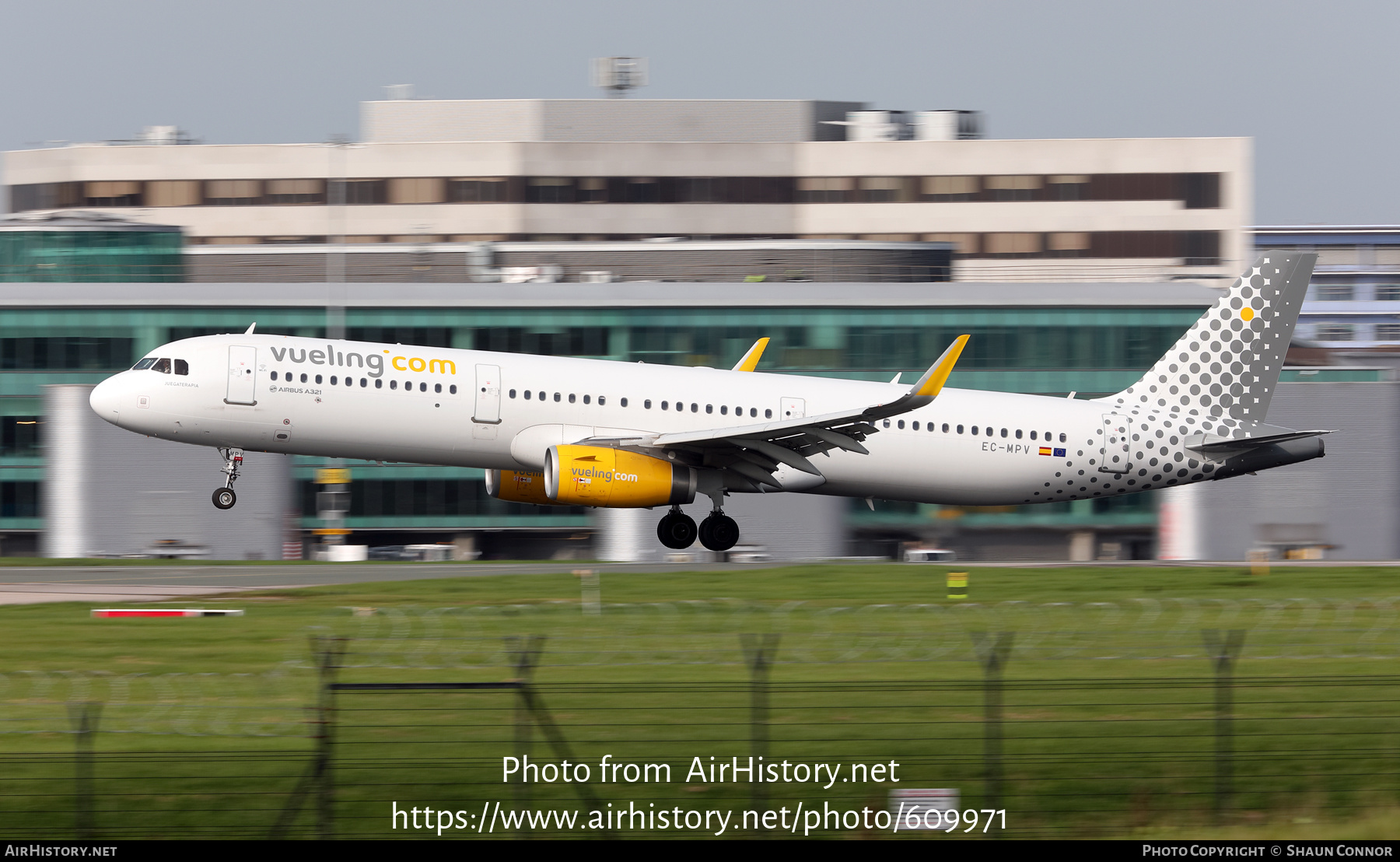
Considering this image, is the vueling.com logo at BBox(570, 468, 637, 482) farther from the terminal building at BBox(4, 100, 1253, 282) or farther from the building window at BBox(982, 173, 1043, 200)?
the building window at BBox(982, 173, 1043, 200)

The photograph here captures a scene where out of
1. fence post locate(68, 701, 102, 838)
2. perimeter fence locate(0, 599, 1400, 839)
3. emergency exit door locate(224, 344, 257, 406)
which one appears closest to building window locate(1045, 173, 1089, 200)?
emergency exit door locate(224, 344, 257, 406)

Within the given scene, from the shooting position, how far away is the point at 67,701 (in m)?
18.8

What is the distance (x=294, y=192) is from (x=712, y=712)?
91.6 m

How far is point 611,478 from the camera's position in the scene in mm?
34312

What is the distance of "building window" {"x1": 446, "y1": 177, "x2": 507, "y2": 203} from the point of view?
330ft

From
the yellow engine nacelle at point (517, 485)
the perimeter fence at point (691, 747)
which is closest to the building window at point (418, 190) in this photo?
the yellow engine nacelle at point (517, 485)

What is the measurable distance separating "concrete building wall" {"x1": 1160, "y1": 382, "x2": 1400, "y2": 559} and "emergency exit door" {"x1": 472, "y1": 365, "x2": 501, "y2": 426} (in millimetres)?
32791

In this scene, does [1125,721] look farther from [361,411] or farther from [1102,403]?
[1102,403]

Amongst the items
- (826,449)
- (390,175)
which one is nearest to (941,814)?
(826,449)

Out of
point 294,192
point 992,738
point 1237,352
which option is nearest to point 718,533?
point 1237,352

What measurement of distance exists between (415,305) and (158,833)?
150 ft

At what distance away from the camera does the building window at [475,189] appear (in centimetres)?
10062

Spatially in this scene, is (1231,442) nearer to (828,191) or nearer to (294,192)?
(828,191)

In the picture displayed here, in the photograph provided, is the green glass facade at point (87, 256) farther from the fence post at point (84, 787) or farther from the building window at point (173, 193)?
the fence post at point (84, 787)
